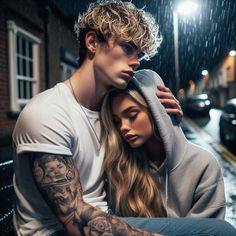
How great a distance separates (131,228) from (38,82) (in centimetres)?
791

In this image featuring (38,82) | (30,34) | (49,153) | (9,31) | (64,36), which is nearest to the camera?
(49,153)

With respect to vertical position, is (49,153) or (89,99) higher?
(89,99)

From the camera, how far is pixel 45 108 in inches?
61.2

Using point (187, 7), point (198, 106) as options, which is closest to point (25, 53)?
point (187, 7)

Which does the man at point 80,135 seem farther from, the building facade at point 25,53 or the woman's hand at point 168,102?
the building facade at point 25,53

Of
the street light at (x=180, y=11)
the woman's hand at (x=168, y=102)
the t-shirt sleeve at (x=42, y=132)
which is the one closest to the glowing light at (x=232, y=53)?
the street light at (x=180, y=11)

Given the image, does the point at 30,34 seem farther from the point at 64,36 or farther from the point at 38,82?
the point at 64,36

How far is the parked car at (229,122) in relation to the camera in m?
10.0

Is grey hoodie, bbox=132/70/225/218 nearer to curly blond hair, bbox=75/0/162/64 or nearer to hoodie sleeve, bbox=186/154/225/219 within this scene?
hoodie sleeve, bbox=186/154/225/219

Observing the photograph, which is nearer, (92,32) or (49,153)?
(49,153)

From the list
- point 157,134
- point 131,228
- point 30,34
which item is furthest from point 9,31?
point 131,228

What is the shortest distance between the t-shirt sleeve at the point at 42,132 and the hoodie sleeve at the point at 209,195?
2.68 feet

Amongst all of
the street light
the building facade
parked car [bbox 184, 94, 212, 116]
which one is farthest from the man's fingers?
parked car [bbox 184, 94, 212, 116]

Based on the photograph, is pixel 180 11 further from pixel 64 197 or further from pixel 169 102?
pixel 64 197
